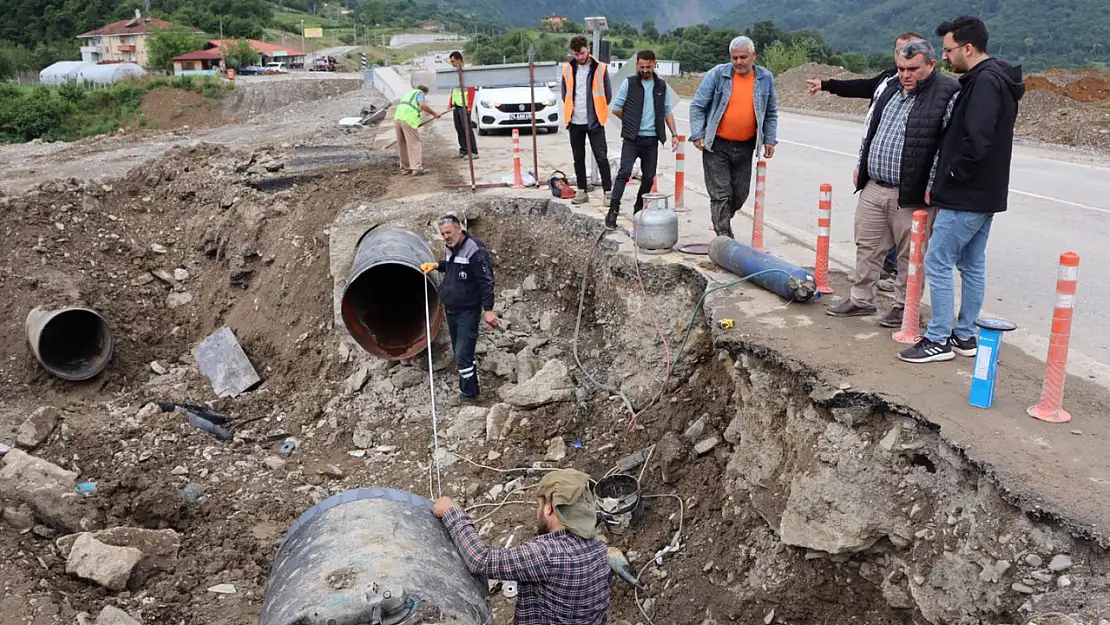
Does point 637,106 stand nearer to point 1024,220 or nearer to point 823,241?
point 823,241

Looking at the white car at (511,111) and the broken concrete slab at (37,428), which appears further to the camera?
the white car at (511,111)

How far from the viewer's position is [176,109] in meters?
35.8

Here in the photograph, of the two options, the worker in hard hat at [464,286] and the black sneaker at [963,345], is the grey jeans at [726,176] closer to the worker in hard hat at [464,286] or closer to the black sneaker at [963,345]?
the worker in hard hat at [464,286]

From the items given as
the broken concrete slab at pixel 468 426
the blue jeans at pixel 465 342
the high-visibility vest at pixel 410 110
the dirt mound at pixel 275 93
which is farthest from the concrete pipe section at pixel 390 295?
the dirt mound at pixel 275 93

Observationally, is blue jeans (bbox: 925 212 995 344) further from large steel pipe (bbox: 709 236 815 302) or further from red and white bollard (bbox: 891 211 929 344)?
large steel pipe (bbox: 709 236 815 302)

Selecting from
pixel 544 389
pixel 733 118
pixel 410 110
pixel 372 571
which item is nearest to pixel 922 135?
pixel 733 118

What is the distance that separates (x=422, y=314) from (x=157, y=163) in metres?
7.73

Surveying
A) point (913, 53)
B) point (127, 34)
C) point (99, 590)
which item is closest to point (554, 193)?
point (913, 53)

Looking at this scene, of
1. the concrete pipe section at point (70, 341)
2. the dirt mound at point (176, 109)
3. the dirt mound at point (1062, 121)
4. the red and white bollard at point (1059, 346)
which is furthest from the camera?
the dirt mound at point (176, 109)

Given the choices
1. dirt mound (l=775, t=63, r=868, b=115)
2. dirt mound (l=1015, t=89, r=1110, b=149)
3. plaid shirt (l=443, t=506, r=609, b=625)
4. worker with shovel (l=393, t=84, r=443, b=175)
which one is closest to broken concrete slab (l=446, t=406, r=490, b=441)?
plaid shirt (l=443, t=506, r=609, b=625)

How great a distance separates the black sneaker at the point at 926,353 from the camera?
5.20 meters

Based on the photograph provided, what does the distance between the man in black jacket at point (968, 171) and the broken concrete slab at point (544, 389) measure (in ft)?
10.9

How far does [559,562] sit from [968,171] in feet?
10.6

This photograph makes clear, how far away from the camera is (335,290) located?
367 inches
